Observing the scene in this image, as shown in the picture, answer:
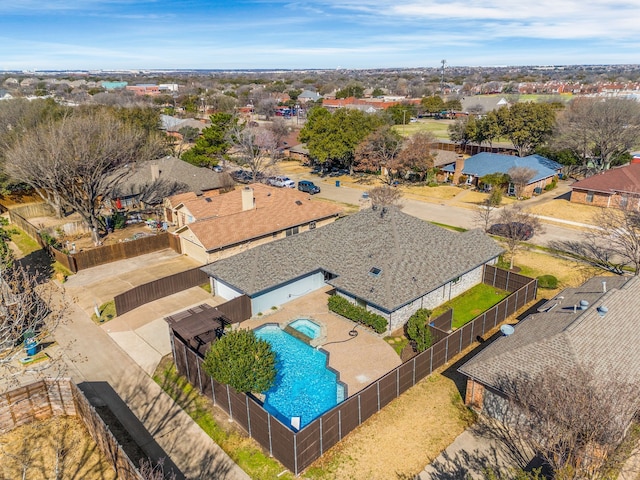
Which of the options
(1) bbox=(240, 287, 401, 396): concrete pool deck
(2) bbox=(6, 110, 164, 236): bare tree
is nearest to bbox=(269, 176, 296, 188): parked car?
(2) bbox=(6, 110, 164, 236): bare tree

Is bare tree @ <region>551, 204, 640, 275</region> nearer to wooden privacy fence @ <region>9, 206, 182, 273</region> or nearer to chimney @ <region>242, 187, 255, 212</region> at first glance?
chimney @ <region>242, 187, 255, 212</region>

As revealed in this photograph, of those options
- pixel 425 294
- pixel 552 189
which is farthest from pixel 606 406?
pixel 552 189

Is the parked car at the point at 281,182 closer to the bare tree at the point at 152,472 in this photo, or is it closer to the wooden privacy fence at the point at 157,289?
the wooden privacy fence at the point at 157,289

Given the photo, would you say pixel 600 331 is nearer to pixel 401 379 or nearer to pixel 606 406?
pixel 606 406

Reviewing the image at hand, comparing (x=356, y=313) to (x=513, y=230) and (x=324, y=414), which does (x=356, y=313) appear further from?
(x=513, y=230)

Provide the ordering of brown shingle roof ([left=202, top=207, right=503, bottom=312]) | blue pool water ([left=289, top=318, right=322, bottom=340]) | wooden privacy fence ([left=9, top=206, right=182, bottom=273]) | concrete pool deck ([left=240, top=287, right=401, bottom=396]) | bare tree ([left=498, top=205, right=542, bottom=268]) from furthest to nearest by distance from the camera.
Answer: wooden privacy fence ([left=9, top=206, right=182, bottom=273]) < bare tree ([left=498, top=205, right=542, bottom=268]) < brown shingle roof ([left=202, top=207, right=503, bottom=312]) < blue pool water ([left=289, top=318, right=322, bottom=340]) < concrete pool deck ([left=240, top=287, right=401, bottom=396])

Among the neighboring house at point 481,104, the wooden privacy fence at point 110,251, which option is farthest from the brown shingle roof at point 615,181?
the neighboring house at point 481,104

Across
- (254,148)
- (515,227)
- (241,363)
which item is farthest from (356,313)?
(254,148)
